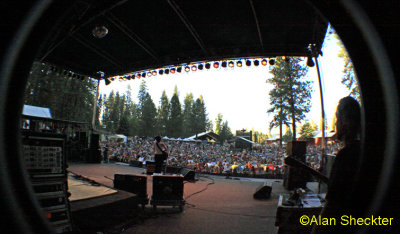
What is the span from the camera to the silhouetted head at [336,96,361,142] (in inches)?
50.8

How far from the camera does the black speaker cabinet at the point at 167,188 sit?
13.2ft

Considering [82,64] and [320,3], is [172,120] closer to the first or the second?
[82,64]

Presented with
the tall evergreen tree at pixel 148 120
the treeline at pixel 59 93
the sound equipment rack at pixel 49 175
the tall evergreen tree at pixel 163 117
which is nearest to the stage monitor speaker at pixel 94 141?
the sound equipment rack at pixel 49 175

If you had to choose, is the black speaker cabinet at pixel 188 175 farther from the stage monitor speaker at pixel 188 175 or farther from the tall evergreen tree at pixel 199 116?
the tall evergreen tree at pixel 199 116

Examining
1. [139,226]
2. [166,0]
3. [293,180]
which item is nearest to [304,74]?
[293,180]

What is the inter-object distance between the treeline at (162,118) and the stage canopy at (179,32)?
129 feet

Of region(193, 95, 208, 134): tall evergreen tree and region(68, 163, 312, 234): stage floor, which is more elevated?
region(193, 95, 208, 134): tall evergreen tree

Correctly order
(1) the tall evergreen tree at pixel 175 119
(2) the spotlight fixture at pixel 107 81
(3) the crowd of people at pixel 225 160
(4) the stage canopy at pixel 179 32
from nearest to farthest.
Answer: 1. (4) the stage canopy at pixel 179 32
2. (2) the spotlight fixture at pixel 107 81
3. (3) the crowd of people at pixel 225 160
4. (1) the tall evergreen tree at pixel 175 119

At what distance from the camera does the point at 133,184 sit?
408cm

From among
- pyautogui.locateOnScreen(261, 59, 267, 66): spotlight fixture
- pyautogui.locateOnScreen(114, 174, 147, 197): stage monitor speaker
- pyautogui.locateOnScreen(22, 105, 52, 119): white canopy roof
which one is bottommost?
pyautogui.locateOnScreen(114, 174, 147, 197): stage monitor speaker

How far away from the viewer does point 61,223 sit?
177 centimetres

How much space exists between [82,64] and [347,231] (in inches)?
388

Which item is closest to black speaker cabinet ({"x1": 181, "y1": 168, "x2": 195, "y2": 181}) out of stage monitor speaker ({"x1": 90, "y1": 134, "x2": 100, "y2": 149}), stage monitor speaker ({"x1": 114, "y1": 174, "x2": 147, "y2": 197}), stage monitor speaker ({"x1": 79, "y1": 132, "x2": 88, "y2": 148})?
stage monitor speaker ({"x1": 114, "y1": 174, "x2": 147, "y2": 197})

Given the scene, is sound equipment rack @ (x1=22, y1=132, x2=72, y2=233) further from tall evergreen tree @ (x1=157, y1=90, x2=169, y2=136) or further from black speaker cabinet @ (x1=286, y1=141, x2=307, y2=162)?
tall evergreen tree @ (x1=157, y1=90, x2=169, y2=136)
